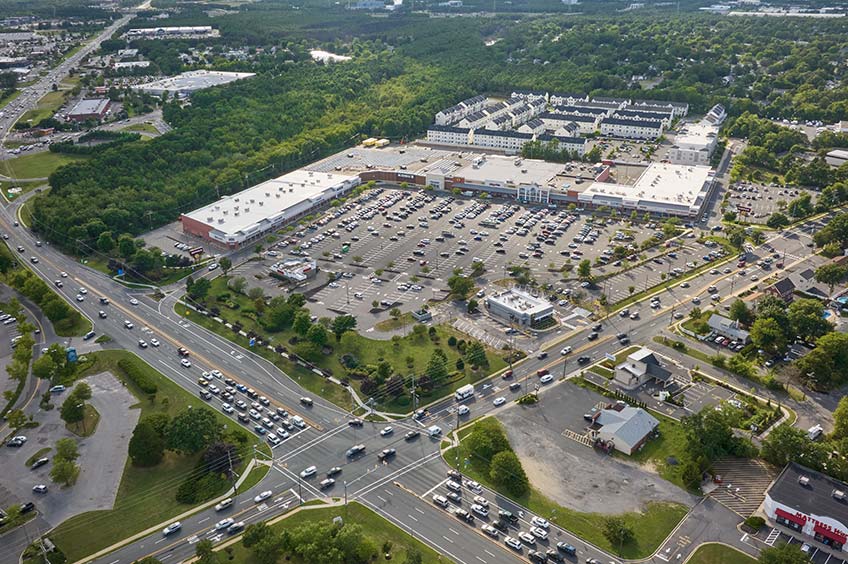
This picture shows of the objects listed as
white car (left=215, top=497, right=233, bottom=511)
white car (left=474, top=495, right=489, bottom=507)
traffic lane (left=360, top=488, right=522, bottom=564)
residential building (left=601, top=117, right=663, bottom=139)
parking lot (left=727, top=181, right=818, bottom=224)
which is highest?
residential building (left=601, top=117, right=663, bottom=139)

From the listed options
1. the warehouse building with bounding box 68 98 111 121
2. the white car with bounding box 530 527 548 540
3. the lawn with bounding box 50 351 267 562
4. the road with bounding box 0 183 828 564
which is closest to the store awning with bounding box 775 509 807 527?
the road with bounding box 0 183 828 564

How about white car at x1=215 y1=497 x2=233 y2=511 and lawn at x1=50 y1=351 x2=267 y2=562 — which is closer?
lawn at x1=50 y1=351 x2=267 y2=562

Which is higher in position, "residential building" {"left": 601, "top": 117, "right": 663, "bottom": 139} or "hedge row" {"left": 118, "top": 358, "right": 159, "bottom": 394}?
"residential building" {"left": 601, "top": 117, "right": 663, "bottom": 139}

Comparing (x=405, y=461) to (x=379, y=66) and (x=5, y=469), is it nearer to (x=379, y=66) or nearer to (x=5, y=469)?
(x=5, y=469)

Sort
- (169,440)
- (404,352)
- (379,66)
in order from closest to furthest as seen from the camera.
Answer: (169,440) < (404,352) < (379,66)

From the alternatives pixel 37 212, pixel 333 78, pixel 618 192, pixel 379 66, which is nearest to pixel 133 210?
pixel 37 212

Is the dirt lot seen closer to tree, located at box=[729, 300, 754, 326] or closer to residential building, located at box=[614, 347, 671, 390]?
residential building, located at box=[614, 347, 671, 390]

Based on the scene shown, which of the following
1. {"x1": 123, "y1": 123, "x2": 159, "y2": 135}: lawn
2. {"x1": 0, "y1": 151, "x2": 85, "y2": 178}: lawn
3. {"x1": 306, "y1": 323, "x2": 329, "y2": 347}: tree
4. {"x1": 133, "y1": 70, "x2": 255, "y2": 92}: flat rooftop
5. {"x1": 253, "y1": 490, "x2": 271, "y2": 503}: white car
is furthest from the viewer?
{"x1": 133, "y1": 70, "x2": 255, "y2": 92}: flat rooftop
